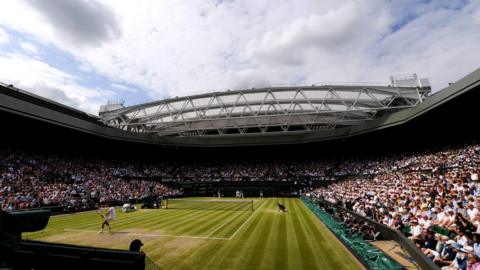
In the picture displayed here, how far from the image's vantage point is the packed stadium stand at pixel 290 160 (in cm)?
1438

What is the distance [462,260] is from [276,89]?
30.4 m

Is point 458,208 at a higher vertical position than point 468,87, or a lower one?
lower

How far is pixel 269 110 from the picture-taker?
3966 centimetres

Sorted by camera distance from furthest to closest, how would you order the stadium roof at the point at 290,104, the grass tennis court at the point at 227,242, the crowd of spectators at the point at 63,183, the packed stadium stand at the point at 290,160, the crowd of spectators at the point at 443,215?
the stadium roof at the point at 290,104
the crowd of spectators at the point at 63,183
the packed stadium stand at the point at 290,160
the grass tennis court at the point at 227,242
the crowd of spectators at the point at 443,215

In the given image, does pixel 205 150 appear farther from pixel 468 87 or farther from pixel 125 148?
pixel 468 87

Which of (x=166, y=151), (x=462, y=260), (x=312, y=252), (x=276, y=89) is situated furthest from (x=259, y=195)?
(x=462, y=260)

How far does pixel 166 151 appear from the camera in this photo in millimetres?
57812

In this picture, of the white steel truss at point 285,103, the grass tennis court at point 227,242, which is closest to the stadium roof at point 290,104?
the white steel truss at point 285,103

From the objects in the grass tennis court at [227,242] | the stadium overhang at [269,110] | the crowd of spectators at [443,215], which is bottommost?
the grass tennis court at [227,242]

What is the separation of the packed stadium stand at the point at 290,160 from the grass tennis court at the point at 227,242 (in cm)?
267

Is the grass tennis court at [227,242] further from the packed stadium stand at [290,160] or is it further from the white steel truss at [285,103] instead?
the white steel truss at [285,103]

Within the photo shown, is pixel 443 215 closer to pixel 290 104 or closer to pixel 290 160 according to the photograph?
pixel 290 104

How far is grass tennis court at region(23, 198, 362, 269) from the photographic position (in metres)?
9.52

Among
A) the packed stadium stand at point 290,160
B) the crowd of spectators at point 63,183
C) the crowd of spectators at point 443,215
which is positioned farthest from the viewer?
the crowd of spectators at point 63,183
